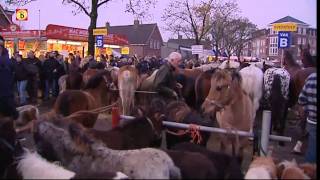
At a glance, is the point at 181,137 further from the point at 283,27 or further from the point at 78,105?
the point at 283,27

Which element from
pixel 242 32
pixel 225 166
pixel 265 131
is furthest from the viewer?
pixel 242 32

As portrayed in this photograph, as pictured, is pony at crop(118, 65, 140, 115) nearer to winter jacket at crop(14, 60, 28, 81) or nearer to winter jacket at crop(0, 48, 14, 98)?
winter jacket at crop(0, 48, 14, 98)

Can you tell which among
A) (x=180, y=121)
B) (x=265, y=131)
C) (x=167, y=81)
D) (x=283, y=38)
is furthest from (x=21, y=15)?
(x=265, y=131)

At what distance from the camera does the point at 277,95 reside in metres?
10.7

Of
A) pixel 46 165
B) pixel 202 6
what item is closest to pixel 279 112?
pixel 46 165

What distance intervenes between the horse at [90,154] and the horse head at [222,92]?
8.07 ft

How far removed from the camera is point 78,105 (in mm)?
8125

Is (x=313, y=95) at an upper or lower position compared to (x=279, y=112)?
upper

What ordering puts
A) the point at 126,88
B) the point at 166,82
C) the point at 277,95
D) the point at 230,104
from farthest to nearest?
the point at 126,88, the point at 277,95, the point at 166,82, the point at 230,104

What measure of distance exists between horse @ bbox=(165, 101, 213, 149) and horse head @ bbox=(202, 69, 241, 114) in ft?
0.73

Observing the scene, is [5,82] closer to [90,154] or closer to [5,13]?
[90,154]

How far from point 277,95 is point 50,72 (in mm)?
11232

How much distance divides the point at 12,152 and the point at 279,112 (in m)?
6.98

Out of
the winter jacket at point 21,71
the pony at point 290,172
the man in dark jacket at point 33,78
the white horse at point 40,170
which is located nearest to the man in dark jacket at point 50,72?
the man in dark jacket at point 33,78
